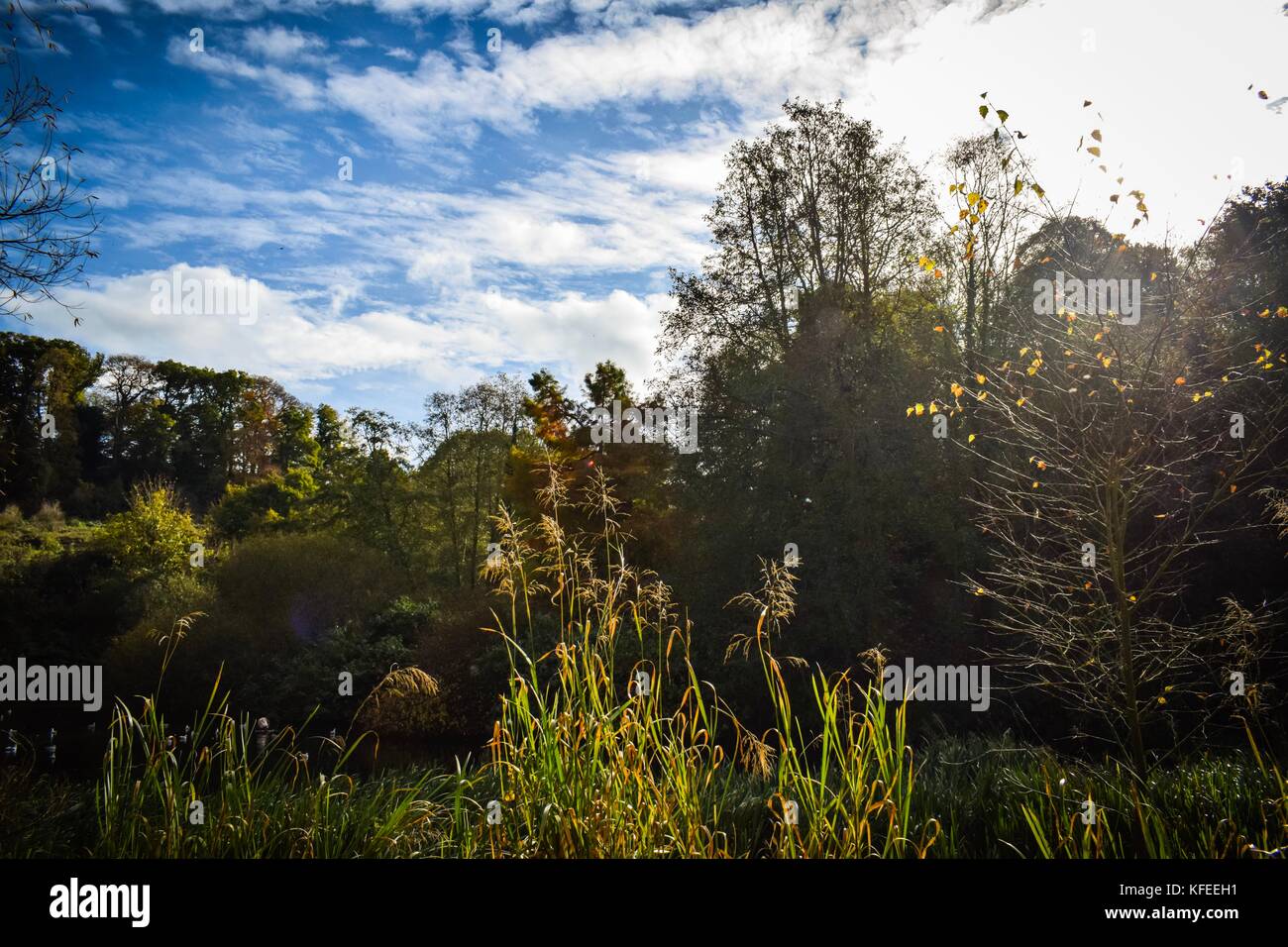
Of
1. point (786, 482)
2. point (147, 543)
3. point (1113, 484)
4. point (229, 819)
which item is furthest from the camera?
point (147, 543)

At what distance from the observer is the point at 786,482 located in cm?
1475

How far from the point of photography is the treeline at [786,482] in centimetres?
1305

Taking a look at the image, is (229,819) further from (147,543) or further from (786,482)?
(147,543)

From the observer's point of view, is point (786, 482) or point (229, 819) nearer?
point (229, 819)

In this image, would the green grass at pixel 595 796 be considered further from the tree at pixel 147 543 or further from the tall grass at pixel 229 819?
the tree at pixel 147 543

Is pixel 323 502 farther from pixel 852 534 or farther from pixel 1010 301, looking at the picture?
pixel 1010 301

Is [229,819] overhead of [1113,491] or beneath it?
beneath

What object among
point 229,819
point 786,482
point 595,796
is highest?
point 786,482

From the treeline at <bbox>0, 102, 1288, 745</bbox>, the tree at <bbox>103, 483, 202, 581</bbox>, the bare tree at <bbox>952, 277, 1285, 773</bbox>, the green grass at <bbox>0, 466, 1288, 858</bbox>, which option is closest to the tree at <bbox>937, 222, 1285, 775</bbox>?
the bare tree at <bbox>952, 277, 1285, 773</bbox>

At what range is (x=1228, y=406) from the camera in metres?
12.9

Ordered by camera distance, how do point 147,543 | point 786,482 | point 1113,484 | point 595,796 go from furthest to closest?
point 147,543 → point 786,482 → point 1113,484 → point 595,796

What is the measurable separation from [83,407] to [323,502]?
7.14 m

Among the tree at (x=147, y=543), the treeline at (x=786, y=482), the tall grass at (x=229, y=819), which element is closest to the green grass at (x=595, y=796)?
the tall grass at (x=229, y=819)

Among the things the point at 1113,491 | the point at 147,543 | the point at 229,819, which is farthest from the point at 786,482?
the point at 147,543
